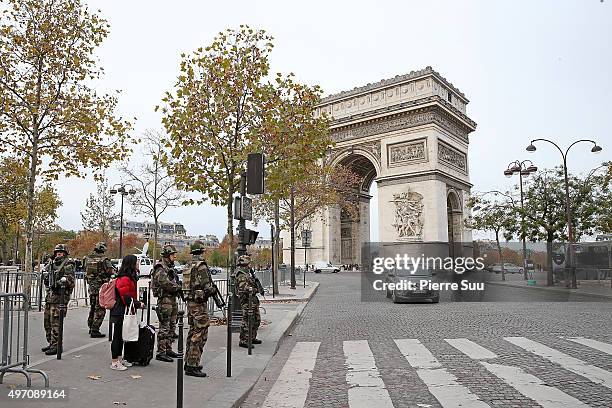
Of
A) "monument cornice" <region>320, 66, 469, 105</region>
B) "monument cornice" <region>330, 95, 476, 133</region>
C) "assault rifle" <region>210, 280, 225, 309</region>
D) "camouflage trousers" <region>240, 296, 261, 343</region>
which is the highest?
"monument cornice" <region>320, 66, 469, 105</region>

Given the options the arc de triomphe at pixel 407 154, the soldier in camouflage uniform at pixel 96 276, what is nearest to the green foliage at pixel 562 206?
the arc de triomphe at pixel 407 154

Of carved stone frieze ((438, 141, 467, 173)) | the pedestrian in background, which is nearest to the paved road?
the pedestrian in background

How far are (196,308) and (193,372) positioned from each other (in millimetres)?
828

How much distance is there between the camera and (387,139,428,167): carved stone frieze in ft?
145

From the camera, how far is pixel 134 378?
7.01m

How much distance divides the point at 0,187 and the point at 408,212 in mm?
28394

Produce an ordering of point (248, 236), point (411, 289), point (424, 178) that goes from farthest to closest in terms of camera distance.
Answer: point (424, 178), point (411, 289), point (248, 236)

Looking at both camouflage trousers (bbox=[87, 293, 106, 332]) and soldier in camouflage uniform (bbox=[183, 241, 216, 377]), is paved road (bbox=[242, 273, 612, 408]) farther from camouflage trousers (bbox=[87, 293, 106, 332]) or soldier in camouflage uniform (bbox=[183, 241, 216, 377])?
camouflage trousers (bbox=[87, 293, 106, 332])

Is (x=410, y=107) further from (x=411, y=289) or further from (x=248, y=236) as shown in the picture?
(x=248, y=236)

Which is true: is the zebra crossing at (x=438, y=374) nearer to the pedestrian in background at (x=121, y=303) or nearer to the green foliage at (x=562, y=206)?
the pedestrian in background at (x=121, y=303)

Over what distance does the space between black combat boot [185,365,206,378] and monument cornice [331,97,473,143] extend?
39.1 m

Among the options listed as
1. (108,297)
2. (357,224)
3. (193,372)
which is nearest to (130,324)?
(108,297)

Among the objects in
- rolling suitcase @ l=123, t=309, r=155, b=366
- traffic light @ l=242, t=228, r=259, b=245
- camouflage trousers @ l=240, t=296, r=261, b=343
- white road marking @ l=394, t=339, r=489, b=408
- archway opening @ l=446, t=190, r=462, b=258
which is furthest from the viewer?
archway opening @ l=446, t=190, r=462, b=258

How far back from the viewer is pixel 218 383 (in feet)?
22.8
